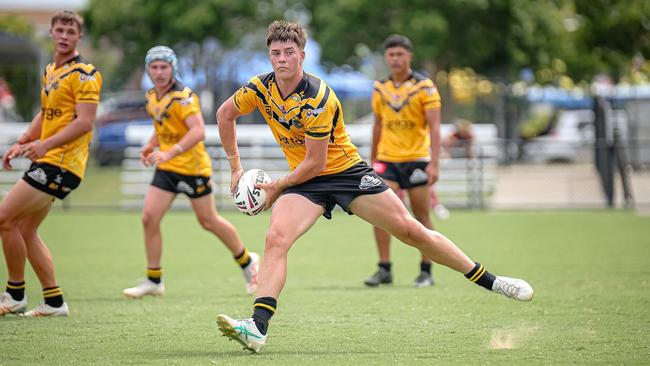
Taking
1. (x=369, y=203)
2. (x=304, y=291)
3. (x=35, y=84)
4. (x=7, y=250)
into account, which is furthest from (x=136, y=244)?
(x=35, y=84)

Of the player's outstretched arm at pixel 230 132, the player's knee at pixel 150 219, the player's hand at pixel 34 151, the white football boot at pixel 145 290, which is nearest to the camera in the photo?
the player's outstretched arm at pixel 230 132

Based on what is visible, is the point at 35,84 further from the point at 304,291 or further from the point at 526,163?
the point at 304,291

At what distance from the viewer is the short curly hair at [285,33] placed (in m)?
6.66

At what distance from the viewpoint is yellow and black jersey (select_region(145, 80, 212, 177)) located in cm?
958

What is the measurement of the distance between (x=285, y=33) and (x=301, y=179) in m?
0.98

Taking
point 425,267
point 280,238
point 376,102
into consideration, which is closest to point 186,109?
point 376,102

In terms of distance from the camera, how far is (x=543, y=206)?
21.0 metres

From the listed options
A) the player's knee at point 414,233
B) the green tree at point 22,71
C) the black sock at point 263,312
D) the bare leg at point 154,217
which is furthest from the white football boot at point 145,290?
the green tree at point 22,71

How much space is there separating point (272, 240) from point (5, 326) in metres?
2.51

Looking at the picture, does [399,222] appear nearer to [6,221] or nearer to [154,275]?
[6,221]

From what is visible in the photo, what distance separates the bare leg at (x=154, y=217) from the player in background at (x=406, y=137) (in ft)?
7.01

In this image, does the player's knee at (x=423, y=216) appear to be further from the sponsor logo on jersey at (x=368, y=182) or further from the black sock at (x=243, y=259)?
the sponsor logo on jersey at (x=368, y=182)

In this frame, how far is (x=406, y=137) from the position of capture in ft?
33.7

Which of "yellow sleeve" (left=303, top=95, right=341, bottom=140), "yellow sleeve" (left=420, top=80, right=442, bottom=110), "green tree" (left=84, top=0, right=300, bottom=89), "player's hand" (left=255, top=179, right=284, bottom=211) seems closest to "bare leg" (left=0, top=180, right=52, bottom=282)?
"player's hand" (left=255, top=179, right=284, bottom=211)
